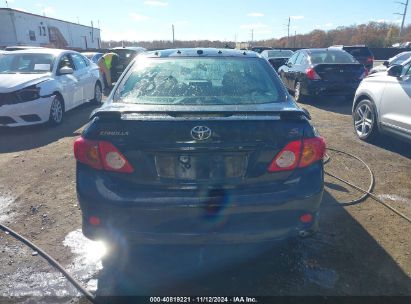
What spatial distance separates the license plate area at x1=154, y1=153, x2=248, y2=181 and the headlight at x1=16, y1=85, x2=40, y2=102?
571 cm

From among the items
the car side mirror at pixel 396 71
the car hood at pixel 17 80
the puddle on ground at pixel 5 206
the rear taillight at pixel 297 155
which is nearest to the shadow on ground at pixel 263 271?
the rear taillight at pixel 297 155

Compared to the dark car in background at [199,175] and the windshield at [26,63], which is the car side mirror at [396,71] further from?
the windshield at [26,63]

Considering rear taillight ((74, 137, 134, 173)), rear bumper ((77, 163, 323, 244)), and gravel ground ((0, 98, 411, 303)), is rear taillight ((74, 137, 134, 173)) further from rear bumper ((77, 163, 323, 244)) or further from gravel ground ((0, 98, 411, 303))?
gravel ground ((0, 98, 411, 303))

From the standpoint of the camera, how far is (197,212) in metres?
2.36

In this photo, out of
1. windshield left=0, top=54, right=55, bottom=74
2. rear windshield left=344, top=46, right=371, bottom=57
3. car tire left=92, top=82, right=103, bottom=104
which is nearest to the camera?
windshield left=0, top=54, right=55, bottom=74

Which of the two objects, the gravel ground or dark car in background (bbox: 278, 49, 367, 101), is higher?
dark car in background (bbox: 278, 49, 367, 101)

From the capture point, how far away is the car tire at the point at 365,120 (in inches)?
244

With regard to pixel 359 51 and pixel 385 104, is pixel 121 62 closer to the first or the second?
pixel 359 51

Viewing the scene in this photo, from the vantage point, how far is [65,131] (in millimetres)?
7492

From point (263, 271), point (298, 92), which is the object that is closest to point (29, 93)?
point (263, 271)

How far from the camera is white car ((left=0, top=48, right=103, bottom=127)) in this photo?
693cm

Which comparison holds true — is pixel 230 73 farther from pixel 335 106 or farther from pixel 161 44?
pixel 161 44

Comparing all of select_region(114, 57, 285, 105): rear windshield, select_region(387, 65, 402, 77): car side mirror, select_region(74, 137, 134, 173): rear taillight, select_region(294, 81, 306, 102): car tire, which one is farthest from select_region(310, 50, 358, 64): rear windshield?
select_region(74, 137, 134, 173): rear taillight

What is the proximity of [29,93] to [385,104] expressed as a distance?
6.52 m
